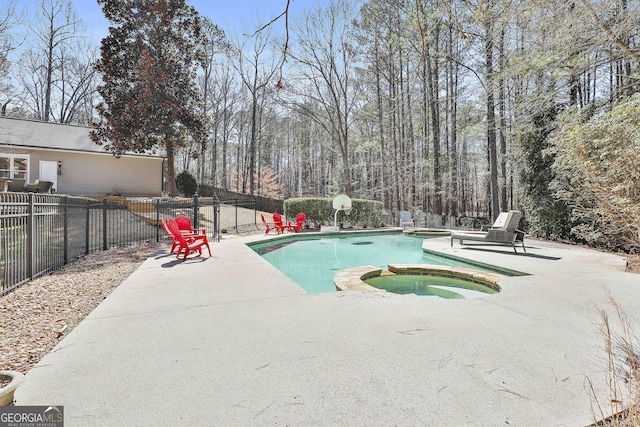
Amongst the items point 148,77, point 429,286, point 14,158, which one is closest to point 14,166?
point 14,158

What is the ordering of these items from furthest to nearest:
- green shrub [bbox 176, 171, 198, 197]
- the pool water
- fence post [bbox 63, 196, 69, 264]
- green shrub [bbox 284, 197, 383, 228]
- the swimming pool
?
green shrub [bbox 176, 171, 198, 197] < green shrub [bbox 284, 197, 383, 228] < the swimming pool < fence post [bbox 63, 196, 69, 264] < the pool water

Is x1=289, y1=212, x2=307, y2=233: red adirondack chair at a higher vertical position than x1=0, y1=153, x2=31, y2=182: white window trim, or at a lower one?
lower

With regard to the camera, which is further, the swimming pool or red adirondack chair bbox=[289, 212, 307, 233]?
red adirondack chair bbox=[289, 212, 307, 233]

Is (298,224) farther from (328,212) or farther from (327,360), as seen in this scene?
(327,360)

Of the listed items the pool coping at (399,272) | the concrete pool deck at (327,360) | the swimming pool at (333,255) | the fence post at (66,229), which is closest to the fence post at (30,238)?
the fence post at (66,229)

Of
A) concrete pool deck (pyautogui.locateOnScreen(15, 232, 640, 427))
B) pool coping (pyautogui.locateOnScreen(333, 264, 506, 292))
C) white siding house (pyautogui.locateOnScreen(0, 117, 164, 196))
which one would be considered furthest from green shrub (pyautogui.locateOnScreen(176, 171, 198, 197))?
concrete pool deck (pyautogui.locateOnScreen(15, 232, 640, 427))

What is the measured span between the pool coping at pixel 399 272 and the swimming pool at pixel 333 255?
521mm

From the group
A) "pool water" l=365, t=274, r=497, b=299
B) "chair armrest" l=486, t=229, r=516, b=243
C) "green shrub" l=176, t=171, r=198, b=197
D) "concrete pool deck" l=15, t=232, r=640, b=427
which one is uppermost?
"green shrub" l=176, t=171, r=198, b=197

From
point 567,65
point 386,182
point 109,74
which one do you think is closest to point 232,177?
point 386,182

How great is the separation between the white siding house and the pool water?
16.9 metres

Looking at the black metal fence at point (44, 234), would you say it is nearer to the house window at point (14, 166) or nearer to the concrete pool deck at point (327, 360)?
the concrete pool deck at point (327, 360)

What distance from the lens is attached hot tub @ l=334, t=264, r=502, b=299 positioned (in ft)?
16.4

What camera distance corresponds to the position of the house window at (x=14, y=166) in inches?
589

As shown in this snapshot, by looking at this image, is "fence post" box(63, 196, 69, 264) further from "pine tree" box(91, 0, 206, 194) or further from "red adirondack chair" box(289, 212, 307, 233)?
"pine tree" box(91, 0, 206, 194)
